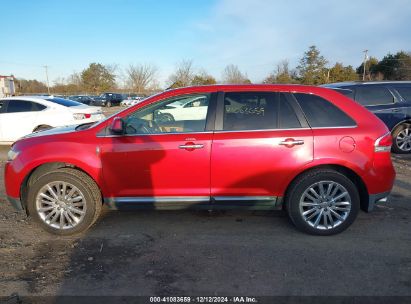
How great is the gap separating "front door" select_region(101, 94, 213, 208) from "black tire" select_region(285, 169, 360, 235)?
39.1 inches

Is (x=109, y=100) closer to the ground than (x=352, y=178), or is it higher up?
higher up

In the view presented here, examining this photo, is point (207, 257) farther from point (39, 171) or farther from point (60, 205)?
point (39, 171)

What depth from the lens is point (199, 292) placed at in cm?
276

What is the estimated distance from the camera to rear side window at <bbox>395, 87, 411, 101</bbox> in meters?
8.00

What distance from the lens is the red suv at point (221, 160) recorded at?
3600 millimetres

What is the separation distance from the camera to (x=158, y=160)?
12.0 feet

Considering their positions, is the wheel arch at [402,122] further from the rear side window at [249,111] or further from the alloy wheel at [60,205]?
the alloy wheel at [60,205]

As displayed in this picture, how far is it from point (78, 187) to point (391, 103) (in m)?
7.59

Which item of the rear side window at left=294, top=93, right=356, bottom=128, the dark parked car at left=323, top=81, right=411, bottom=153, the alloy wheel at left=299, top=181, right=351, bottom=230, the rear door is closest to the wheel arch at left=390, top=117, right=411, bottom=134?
the dark parked car at left=323, top=81, right=411, bottom=153

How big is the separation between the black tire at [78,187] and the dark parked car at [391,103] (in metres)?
6.50

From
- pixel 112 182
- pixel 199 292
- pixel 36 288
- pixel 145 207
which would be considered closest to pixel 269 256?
pixel 199 292

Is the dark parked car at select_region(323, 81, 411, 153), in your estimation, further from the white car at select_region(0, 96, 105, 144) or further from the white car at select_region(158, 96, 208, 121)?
the white car at select_region(0, 96, 105, 144)

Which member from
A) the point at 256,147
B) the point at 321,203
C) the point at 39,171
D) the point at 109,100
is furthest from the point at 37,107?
the point at 109,100

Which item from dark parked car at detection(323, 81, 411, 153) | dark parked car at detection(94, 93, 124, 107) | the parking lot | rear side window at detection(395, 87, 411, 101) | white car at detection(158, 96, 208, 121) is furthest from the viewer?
dark parked car at detection(94, 93, 124, 107)
